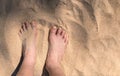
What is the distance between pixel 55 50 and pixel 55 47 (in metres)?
0.03

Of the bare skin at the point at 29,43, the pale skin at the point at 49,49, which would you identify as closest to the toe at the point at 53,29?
the pale skin at the point at 49,49

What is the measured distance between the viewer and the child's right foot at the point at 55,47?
6.93ft

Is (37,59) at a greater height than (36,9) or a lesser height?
lesser

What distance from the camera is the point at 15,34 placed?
2.08 meters

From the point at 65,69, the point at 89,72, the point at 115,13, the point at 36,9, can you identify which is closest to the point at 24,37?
the point at 36,9

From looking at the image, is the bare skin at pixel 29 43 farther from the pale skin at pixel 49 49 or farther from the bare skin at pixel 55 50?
the bare skin at pixel 55 50

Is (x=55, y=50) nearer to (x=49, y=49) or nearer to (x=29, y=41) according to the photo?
(x=49, y=49)

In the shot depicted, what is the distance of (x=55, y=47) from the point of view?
2.21 metres

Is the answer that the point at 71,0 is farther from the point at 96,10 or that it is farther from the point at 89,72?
the point at 89,72

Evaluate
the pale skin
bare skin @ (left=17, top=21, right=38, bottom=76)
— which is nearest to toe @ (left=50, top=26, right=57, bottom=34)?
the pale skin

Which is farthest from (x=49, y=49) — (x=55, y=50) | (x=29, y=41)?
(x=29, y=41)

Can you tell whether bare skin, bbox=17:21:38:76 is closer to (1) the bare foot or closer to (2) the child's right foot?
(1) the bare foot

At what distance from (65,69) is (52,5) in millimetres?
486

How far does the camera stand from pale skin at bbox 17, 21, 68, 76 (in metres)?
2.05
